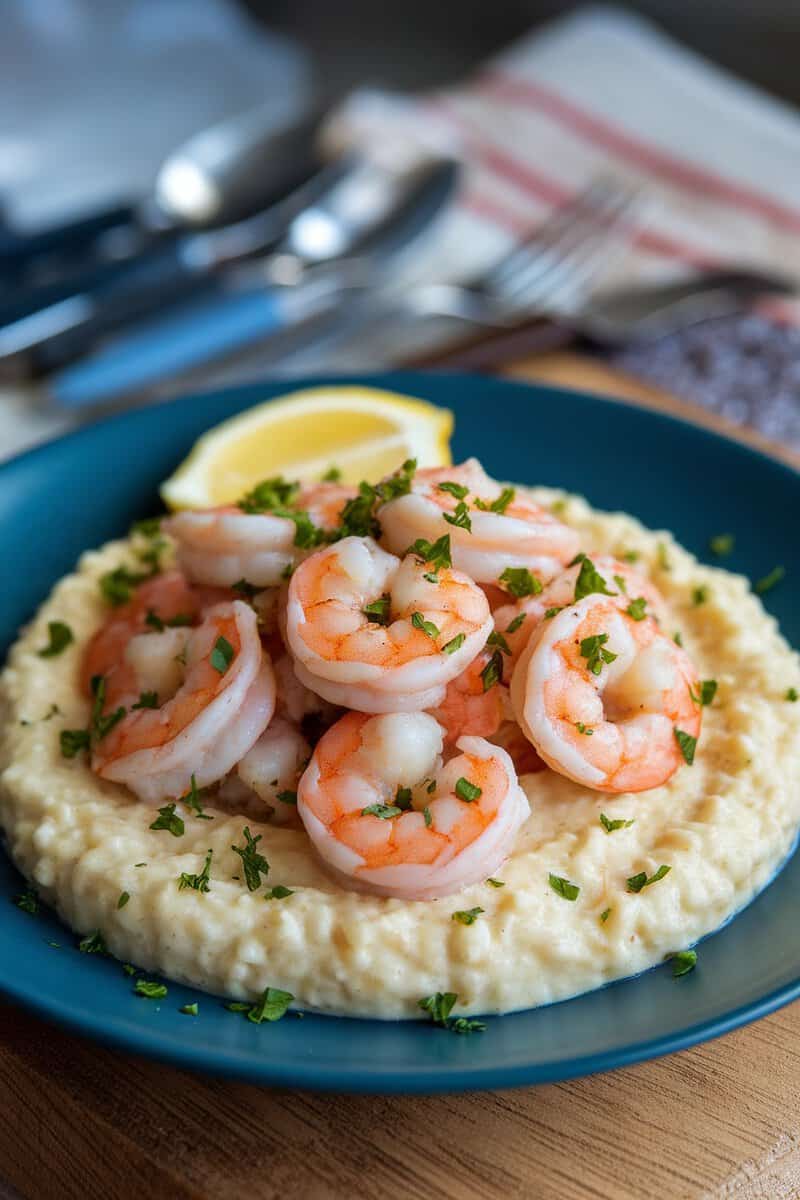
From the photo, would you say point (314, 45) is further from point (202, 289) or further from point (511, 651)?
point (511, 651)

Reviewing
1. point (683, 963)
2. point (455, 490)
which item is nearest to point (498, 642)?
point (455, 490)

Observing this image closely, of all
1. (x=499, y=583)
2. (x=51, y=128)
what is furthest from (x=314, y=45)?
(x=499, y=583)

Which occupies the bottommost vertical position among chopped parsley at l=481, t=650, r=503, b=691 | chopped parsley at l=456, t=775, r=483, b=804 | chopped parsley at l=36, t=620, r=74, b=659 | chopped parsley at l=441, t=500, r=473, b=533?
chopped parsley at l=36, t=620, r=74, b=659

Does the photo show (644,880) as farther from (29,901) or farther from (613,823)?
(29,901)

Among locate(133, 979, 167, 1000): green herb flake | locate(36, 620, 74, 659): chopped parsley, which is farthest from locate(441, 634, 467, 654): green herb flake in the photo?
locate(36, 620, 74, 659): chopped parsley

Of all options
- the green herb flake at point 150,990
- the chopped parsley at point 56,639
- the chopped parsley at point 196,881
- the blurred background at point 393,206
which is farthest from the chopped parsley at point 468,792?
the blurred background at point 393,206

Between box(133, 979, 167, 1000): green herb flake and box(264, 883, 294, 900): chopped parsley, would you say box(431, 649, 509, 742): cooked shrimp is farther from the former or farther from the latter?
box(133, 979, 167, 1000): green herb flake
